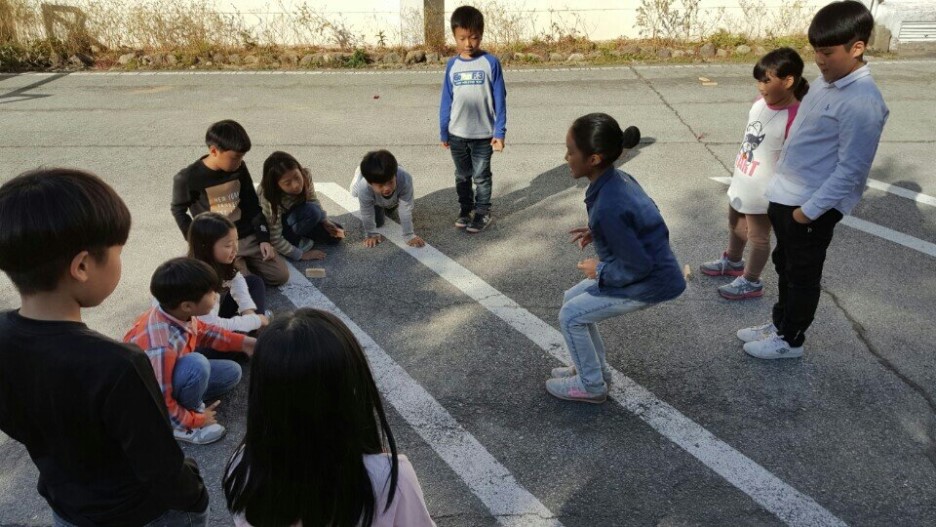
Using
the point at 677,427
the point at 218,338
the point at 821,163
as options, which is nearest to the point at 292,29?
the point at 218,338

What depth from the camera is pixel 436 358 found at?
4.05 m

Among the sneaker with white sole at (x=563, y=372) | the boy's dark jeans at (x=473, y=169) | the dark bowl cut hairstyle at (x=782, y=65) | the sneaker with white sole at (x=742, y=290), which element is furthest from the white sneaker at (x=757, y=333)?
the boy's dark jeans at (x=473, y=169)

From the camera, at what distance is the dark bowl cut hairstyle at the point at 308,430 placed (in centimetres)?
152

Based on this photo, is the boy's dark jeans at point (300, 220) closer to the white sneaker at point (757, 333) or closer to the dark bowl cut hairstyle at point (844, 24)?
the white sneaker at point (757, 333)

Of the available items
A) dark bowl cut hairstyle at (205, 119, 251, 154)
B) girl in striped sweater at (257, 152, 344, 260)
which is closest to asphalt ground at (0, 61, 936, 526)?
girl in striped sweater at (257, 152, 344, 260)

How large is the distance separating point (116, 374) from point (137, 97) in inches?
389

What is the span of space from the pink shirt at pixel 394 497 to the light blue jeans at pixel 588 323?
1.85 m

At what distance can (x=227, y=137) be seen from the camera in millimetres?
4387

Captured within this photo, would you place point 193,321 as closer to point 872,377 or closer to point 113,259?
point 113,259

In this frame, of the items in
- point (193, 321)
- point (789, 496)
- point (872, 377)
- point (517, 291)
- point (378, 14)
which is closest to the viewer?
point (789, 496)

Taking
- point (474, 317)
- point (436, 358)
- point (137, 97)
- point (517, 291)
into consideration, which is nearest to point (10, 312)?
point (436, 358)

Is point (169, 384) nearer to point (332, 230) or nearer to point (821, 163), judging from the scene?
point (332, 230)

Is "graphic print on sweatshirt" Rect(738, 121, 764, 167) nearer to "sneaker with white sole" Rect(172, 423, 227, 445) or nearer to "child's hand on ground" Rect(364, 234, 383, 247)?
"child's hand on ground" Rect(364, 234, 383, 247)

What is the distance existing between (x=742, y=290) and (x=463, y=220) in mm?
2327
